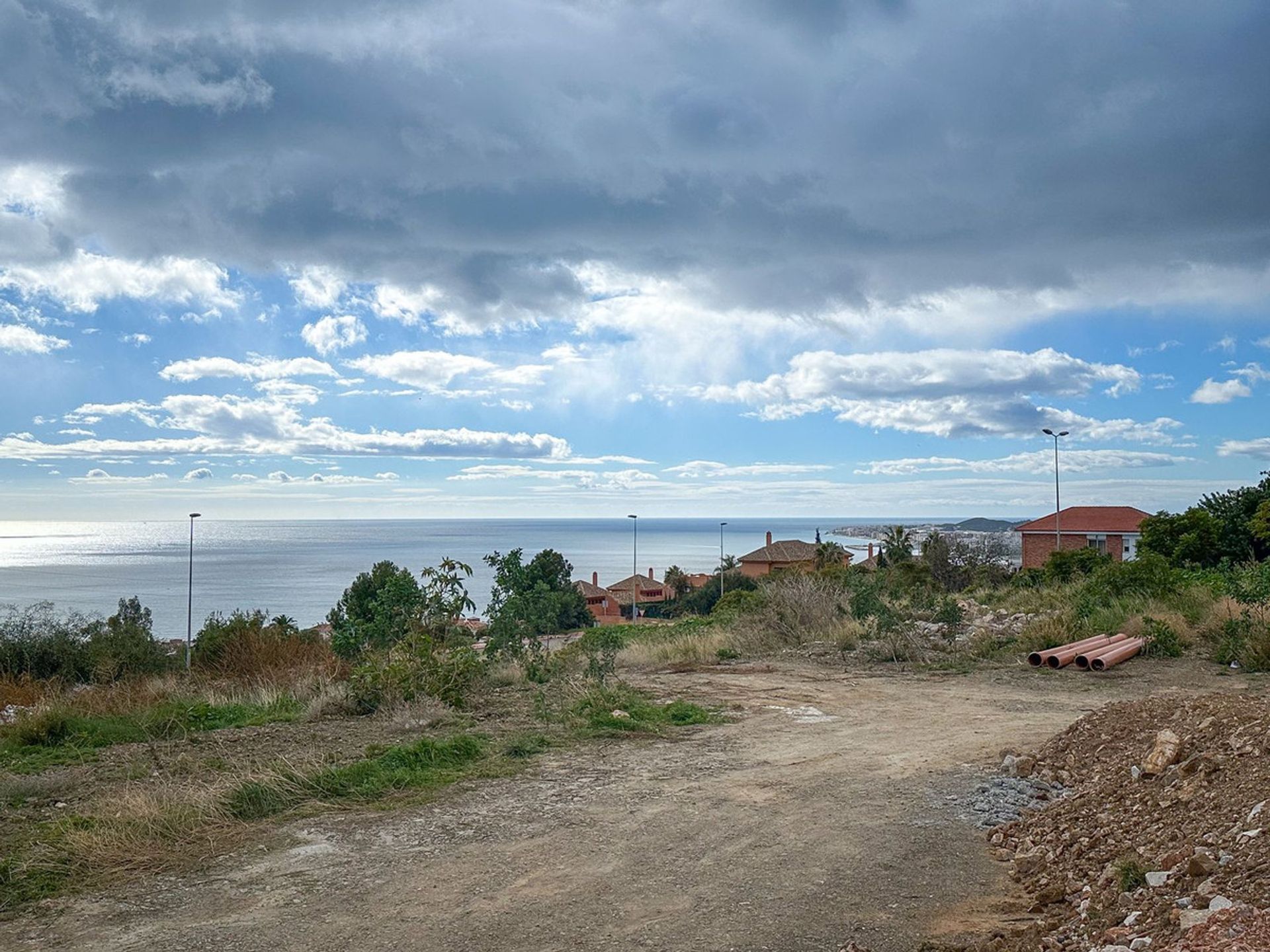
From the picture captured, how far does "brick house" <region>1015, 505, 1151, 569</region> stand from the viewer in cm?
6219

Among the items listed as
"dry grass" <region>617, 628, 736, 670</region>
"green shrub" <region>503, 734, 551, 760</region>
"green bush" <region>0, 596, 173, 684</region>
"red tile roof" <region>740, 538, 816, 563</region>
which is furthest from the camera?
"red tile roof" <region>740, 538, 816, 563</region>

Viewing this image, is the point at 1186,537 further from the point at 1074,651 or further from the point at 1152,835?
the point at 1152,835

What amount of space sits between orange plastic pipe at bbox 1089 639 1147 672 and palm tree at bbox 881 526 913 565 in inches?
1341

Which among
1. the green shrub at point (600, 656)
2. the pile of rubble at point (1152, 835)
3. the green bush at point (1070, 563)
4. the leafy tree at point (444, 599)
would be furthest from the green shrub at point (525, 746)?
the green bush at point (1070, 563)

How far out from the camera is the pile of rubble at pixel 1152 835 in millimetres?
4047

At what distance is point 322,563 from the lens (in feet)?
507

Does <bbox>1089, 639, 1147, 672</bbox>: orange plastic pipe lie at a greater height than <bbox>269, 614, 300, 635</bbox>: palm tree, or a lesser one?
greater

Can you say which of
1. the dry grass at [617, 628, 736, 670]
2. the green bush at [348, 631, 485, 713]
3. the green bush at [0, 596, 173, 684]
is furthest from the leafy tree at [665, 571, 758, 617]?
the green bush at [348, 631, 485, 713]

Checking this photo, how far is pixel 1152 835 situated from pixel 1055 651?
32.2ft

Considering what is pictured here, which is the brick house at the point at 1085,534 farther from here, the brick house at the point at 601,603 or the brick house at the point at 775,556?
the brick house at the point at 601,603

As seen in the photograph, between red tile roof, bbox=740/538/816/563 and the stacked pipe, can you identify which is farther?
red tile roof, bbox=740/538/816/563

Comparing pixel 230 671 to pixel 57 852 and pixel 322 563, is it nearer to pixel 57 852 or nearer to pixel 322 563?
pixel 57 852

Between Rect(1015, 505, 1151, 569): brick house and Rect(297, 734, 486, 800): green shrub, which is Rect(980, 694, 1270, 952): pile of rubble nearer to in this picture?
Rect(297, 734, 486, 800): green shrub

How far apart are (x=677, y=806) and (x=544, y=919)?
7.43ft
